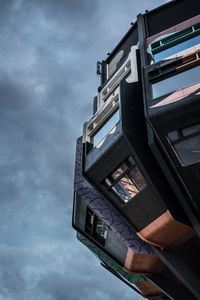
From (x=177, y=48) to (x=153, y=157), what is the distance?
23.1ft

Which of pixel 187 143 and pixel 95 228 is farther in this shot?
pixel 95 228

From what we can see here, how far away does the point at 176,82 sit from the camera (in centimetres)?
2061

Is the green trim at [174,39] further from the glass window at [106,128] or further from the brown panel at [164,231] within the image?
the brown panel at [164,231]

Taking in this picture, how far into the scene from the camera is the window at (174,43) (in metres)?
22.8

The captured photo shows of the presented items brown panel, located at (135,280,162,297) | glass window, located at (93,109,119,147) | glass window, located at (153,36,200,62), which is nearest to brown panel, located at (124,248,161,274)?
brown panel, located at (135,280,162,297)

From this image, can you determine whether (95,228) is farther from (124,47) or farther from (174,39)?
(174,39)

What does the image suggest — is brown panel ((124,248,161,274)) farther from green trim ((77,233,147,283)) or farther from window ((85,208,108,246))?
window ((85,208,108,246))

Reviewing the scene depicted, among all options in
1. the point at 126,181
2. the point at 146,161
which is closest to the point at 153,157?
the point at 146,161

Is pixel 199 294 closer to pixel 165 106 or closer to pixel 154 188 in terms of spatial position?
pixel 154 188

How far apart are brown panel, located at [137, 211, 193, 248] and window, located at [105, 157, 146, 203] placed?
2.26 metres

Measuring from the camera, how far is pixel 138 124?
23.0m

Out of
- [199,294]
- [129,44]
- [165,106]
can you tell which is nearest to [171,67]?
[165,106]

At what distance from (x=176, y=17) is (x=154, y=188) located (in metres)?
13.3

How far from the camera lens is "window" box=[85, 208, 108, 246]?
98.6 feet
